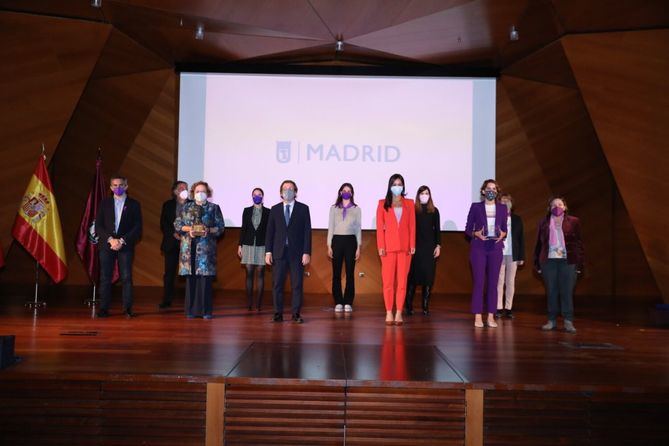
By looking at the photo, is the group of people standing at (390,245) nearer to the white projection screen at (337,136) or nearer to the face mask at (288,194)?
the face mask at (288,194)

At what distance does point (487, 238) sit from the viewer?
20.7 ft

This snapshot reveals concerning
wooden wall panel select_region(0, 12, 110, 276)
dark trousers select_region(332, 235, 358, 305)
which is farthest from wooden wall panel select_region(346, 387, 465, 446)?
wooden wall panel select_region(0, 12, 110, 276)

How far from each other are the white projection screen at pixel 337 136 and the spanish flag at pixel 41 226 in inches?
118

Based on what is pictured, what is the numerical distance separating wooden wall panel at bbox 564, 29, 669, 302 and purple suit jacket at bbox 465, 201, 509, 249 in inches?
106

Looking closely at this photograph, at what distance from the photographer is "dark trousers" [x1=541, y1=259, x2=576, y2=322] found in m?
6.25

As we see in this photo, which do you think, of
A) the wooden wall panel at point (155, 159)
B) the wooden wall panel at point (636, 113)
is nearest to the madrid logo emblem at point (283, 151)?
the wooden wall panel at point (155, 159)

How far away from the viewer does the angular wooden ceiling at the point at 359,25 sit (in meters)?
7.66

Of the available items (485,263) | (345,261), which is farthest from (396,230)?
(345,261)

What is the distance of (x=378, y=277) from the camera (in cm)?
1076

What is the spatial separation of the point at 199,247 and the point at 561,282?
155 inches

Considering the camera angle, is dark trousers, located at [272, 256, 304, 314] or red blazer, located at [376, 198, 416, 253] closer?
red blazer, located at [376, 198, 416, 253]

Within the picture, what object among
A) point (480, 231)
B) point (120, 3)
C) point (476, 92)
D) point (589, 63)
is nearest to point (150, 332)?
point (480, 231)

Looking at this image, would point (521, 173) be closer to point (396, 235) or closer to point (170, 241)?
point (396, 235)

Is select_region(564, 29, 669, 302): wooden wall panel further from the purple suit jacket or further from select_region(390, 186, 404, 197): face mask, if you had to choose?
select_region(390, 186, 404, 197): face mask
